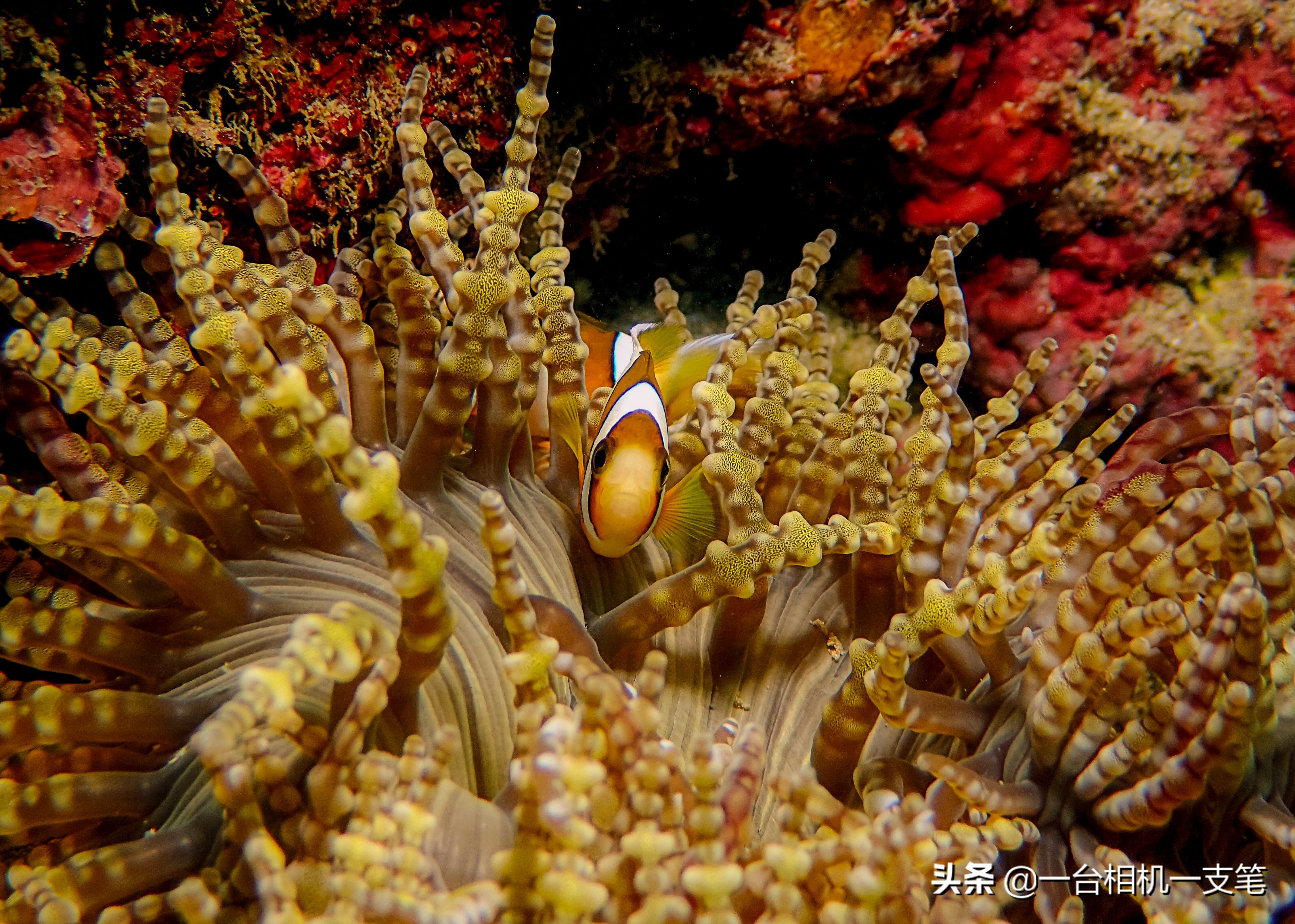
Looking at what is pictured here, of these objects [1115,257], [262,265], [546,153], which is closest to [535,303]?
[262,265]

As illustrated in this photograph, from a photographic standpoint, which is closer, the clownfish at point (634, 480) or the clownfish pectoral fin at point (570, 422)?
the clownfish at point (634, 480)

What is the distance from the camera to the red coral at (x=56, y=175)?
1357 mm

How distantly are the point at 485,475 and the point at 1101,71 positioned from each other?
6.44ft

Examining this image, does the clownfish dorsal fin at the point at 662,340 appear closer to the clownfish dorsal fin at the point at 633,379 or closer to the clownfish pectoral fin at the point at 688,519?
the clownfish dorsal fin at the point at 633,379

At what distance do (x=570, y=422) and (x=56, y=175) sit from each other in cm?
98

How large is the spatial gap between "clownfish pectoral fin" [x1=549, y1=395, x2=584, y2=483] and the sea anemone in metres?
0.08

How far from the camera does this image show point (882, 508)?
1.64 meters

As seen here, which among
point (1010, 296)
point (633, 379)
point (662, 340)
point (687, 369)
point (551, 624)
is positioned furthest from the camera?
point (1010, 296)

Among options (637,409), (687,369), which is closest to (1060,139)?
(687,369)

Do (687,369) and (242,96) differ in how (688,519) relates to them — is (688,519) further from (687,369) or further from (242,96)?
(242,96)

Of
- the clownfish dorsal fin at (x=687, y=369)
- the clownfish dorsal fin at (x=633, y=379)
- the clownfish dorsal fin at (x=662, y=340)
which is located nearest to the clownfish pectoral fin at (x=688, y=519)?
the clownfish dorsal fin at (x=633, y=379)

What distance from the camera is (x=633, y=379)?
1791 mm

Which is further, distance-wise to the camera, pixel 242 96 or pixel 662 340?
pixel 662 340

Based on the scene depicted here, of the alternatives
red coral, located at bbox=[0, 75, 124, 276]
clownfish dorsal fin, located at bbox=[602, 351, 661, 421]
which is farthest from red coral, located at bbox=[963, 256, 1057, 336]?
red coral, located at bbox=[0, 75, 124, 276]
